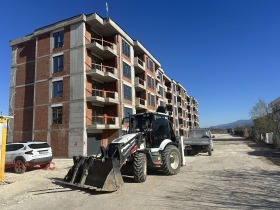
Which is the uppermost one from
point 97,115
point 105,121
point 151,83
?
point 151,83

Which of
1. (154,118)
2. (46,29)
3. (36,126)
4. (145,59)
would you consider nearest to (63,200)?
(154,118)

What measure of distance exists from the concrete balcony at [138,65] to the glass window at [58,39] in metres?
11.2

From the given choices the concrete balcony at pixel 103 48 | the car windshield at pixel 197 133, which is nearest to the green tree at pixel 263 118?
the car windshield at pixel 197 133

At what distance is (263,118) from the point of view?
123 feet

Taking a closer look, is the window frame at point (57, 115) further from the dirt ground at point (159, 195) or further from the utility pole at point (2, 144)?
the dirt ground at point (159, 195)

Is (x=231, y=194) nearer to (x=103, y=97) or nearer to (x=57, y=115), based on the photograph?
(x=103, y=97)

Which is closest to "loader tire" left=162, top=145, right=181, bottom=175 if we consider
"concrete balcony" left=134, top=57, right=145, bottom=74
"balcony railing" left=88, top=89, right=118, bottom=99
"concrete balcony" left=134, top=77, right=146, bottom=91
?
"balcony railing" left=88, top=89, right=118, bottom=99

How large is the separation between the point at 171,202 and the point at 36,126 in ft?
78.6

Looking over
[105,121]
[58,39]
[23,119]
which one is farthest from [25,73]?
[105,121]

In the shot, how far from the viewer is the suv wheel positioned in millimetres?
14042

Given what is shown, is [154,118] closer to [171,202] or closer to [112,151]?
[112,151]

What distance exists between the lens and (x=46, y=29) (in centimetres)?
2855

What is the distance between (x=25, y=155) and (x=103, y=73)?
580 inches

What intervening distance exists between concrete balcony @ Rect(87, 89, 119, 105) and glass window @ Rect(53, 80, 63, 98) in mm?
3324
